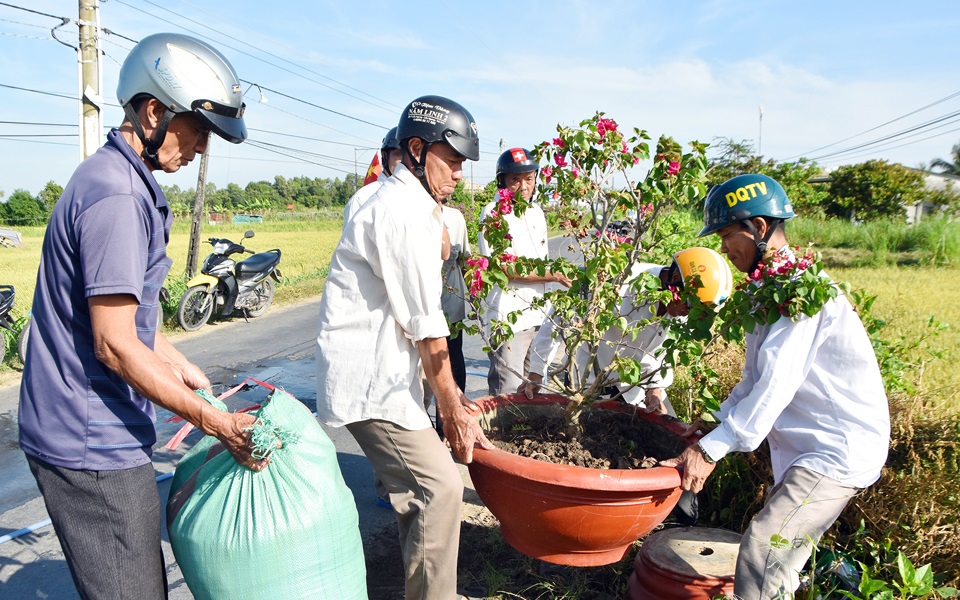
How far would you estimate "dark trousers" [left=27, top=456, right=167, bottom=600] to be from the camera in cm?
176

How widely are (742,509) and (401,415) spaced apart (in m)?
2.05

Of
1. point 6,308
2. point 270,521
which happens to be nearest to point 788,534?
point 270,521

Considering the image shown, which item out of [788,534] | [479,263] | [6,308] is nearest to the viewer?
[788,534]

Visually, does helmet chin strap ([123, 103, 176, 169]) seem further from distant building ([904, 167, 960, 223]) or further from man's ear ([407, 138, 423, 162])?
distant building ([904, 167, 960, 223])

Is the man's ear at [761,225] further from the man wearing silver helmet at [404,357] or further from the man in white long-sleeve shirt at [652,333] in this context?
the man wearing silver helmet at [404,357]

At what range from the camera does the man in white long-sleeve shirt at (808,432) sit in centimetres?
218

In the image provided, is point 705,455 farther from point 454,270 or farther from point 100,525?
point 100,525

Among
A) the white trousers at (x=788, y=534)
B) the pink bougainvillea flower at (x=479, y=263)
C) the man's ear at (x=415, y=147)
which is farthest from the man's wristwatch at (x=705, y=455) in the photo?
the man's ear at (x=415, y=147)

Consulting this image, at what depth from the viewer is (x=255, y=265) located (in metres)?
9.45

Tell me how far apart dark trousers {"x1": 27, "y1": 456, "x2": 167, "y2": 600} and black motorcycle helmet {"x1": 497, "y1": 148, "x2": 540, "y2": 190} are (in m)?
2.98

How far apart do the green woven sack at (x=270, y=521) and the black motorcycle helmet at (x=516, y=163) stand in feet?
8.54

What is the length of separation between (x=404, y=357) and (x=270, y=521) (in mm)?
667

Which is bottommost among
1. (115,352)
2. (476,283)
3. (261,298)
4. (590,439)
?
(261,298)

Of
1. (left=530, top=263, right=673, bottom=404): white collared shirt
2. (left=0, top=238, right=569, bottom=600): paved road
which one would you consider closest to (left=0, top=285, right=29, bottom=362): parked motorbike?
(left=0, top=238, right=569, bottom=600): paved road
